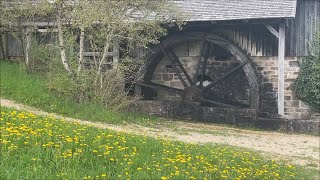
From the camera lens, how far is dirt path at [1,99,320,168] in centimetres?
816

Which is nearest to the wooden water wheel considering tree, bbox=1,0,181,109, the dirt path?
tree, bbox=1,0,181,109

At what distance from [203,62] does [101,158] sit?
28.3ft

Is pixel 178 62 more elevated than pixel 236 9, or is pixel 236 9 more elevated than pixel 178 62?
pixel 236 9

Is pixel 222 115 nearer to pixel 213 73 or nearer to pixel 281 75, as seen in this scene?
pixel 213 73

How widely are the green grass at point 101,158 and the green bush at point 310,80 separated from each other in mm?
5122

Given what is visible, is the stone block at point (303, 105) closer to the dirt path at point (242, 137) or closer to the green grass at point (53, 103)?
the dirt path at point (242, 137)

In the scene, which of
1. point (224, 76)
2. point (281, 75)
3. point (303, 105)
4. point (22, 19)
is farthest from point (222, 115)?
point (22, 19)

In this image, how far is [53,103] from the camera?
389 inches

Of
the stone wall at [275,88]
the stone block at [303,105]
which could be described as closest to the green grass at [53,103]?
the stone wall at [275,88]

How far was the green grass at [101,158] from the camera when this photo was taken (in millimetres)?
4363

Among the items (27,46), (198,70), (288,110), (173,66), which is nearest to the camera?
(288,110)

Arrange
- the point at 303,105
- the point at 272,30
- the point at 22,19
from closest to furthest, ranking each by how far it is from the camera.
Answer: the point at 272,30 → the point at 303,105 → the point at 22,19

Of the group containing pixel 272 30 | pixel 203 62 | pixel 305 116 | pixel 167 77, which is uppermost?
pixel 272 30

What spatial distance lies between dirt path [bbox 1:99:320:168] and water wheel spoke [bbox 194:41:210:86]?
2147 mm
